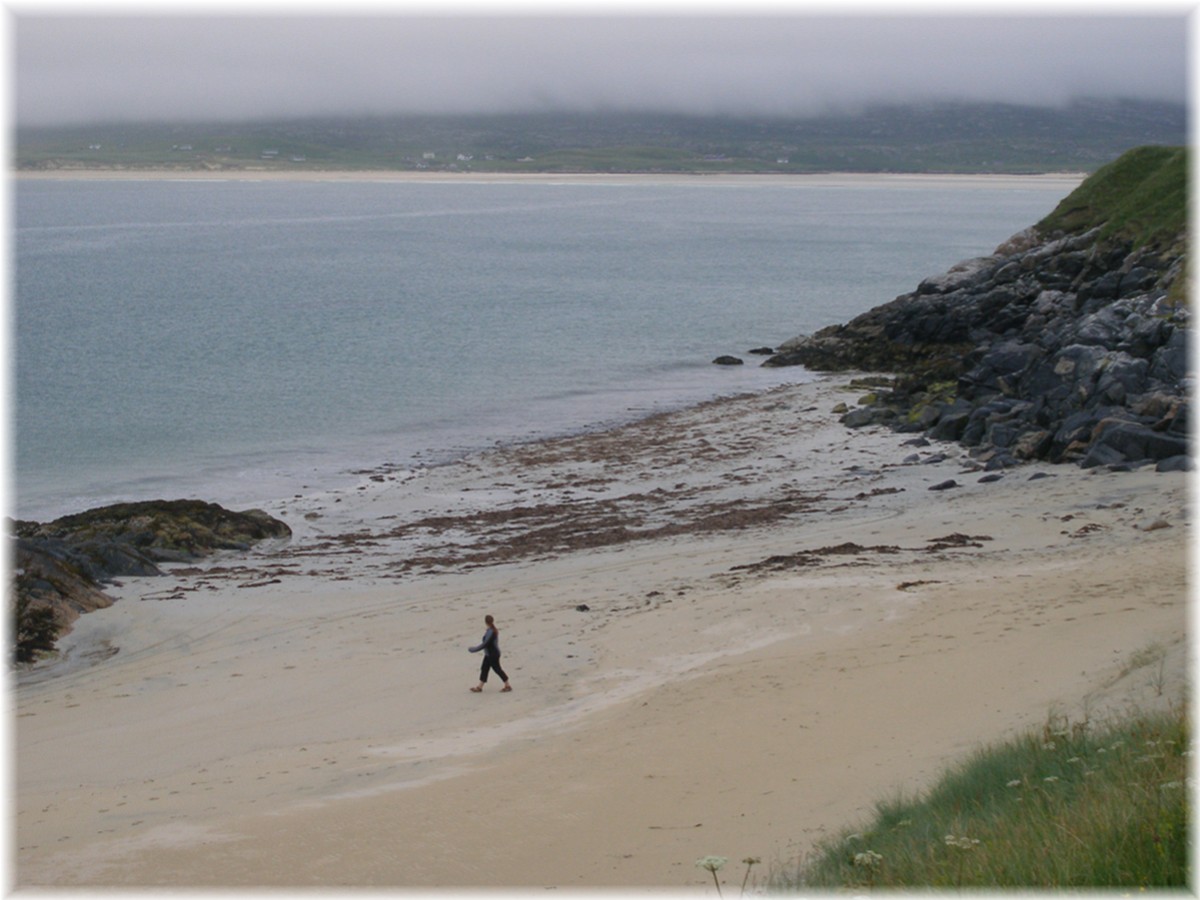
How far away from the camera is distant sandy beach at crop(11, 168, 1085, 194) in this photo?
180 m

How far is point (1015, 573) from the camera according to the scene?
14.6 meters

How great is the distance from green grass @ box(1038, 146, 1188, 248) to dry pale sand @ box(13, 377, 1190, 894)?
53.2 feet

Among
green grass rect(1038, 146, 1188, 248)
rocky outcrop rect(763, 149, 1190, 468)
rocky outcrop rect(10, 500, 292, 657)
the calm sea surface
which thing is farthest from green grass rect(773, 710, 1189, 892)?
green grass rect(1038, 146, 1188, 248)

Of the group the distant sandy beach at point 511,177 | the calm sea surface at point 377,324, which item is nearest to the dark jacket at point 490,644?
the calm sea surface at point 377,324

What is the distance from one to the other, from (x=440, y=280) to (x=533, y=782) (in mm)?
60407

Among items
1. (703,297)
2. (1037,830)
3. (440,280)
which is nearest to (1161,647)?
(1037,830)

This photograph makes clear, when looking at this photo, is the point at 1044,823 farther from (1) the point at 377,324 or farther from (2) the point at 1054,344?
(1) the point at 377,324

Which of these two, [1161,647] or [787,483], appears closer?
[1161,647]

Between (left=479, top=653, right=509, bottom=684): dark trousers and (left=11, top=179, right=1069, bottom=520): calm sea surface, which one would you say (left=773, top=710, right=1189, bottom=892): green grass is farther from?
(left=11, top=179, right=1069, bottom=520): calm sea surface

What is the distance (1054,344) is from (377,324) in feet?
102

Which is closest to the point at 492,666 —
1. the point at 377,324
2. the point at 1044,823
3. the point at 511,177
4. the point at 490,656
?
the point at 490,656

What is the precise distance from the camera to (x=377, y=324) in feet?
169

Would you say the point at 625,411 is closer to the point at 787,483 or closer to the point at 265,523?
the point at 787,483

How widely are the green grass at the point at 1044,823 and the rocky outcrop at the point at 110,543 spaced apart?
11719 mm
